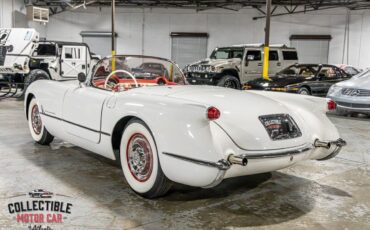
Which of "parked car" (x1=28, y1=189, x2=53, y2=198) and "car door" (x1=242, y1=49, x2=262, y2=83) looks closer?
"parked car" (x1=28, y1=189, x2=53, y2=198)

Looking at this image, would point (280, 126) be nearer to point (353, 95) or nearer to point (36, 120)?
point (36, 120)

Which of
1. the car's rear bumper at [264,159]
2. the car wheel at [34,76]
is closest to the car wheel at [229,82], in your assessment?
the car wheel at [34,76]

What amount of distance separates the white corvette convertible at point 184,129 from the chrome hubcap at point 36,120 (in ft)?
2.51

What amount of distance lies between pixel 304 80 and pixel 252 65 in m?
2.61

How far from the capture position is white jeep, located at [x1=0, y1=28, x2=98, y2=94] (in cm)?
1141

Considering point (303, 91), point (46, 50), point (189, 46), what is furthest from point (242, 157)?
point (189, 46)

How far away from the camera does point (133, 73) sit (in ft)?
15.4

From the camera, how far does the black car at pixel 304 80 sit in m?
10.5

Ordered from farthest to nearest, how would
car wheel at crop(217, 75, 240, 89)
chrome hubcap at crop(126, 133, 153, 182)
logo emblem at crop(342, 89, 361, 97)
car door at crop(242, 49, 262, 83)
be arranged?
car door at crop(242, 49, 262, 83) < car wheel at crop(217, 75, 240, 89) < logo emblem at crop(342, 89, 361, 97) < chrome hubcap at crop(126, 133, 153, 182)

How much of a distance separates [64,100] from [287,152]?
98.6 inches

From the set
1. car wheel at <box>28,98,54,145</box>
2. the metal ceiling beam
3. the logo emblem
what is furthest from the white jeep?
the metal ceiling beam

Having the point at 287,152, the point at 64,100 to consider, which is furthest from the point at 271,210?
the point at 64,100

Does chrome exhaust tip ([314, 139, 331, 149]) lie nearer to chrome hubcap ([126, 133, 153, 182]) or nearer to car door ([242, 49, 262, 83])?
chrome hubcap ([126, 133, 153, 182])

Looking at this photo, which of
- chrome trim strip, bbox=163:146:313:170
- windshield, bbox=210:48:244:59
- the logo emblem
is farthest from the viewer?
windshield, bbox=210:48:244:59
